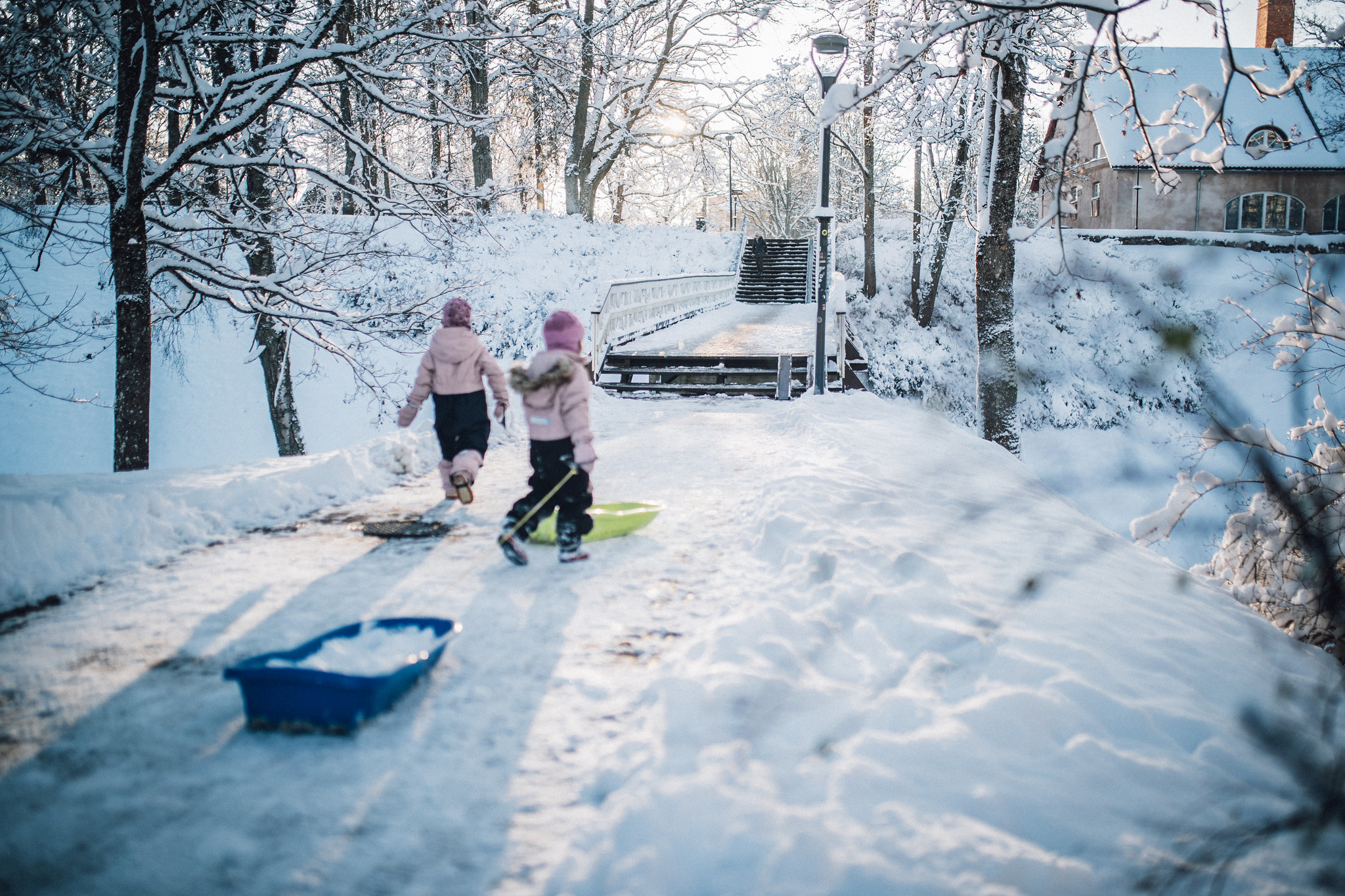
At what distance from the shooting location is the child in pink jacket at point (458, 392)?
5.51 m

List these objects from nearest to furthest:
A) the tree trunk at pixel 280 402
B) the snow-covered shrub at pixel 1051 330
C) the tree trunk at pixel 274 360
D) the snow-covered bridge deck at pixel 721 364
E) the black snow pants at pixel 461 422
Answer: the snow-covered shrub at pixel 1051 330, the black snow pants at pixel 461 422, the tree trunk at pixel 274 360, the tree trunk at pixel 280 402, the snow-covered bridge deck at pixel 721 364

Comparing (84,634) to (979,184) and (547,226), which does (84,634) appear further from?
(547,226)

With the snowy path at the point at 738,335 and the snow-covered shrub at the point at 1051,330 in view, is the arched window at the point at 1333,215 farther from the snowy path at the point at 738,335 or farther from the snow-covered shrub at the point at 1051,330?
the snowy path at the point at 738,335

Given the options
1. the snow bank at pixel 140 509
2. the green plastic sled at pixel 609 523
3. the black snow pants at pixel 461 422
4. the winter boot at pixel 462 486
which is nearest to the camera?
the snow bank at pixel 140 509

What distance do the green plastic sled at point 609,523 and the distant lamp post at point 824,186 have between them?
5726 millimetres

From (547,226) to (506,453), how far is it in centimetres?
1492

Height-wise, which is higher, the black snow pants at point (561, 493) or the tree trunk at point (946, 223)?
the tree trunk at point (946, 223)

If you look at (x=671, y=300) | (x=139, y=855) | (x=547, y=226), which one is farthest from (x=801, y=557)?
(x=547, y=226)

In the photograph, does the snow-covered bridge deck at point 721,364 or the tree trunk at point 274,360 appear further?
the snow-covered bridge deck at point 721,364

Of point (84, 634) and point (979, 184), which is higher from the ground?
point (979, 184)

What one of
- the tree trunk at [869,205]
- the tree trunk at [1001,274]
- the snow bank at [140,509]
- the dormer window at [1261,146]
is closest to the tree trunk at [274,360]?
the snow bank at [140,509]

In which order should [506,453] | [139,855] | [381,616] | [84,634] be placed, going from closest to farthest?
[139,855], [84,634], [381,616], [506,453]

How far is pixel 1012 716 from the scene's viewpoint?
2.73 m

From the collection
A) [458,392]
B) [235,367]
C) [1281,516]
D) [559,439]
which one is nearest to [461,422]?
[458,392]
